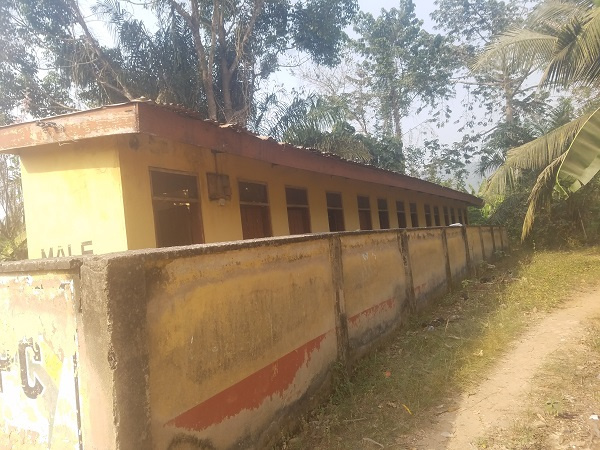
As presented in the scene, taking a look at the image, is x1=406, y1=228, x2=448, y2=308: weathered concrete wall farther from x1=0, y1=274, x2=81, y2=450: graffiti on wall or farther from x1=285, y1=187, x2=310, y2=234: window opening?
x1=0, y1=274, x2=81, y2=450: graffiti on wall

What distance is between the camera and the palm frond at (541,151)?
10.7 metres

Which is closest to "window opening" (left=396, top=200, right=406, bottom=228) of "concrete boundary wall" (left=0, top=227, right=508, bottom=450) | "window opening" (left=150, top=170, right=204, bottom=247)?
"window opening" (left=150, top=170, right=204, bottom=247)

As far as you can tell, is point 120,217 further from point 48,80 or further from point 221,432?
point 48,80

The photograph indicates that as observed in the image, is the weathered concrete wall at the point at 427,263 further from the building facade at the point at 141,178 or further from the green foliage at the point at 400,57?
the green foliage at the point at 400,57

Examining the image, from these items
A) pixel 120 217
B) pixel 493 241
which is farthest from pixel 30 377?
pixel 493 241

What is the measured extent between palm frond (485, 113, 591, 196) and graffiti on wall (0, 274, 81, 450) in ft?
36.4

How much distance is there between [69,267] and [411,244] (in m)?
5.58

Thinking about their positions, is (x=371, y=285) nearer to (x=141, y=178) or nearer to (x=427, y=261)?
(x=427, y=261)

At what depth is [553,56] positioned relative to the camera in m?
9.12

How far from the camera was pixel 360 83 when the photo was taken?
28.8m

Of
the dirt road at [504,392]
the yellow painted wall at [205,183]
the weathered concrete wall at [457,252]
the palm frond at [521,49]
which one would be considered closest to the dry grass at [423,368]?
the dirt road at [504,392]

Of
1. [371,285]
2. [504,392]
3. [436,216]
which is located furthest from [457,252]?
[436,216]

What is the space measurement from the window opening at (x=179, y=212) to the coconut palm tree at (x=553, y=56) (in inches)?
238

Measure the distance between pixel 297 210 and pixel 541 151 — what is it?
699 cm
